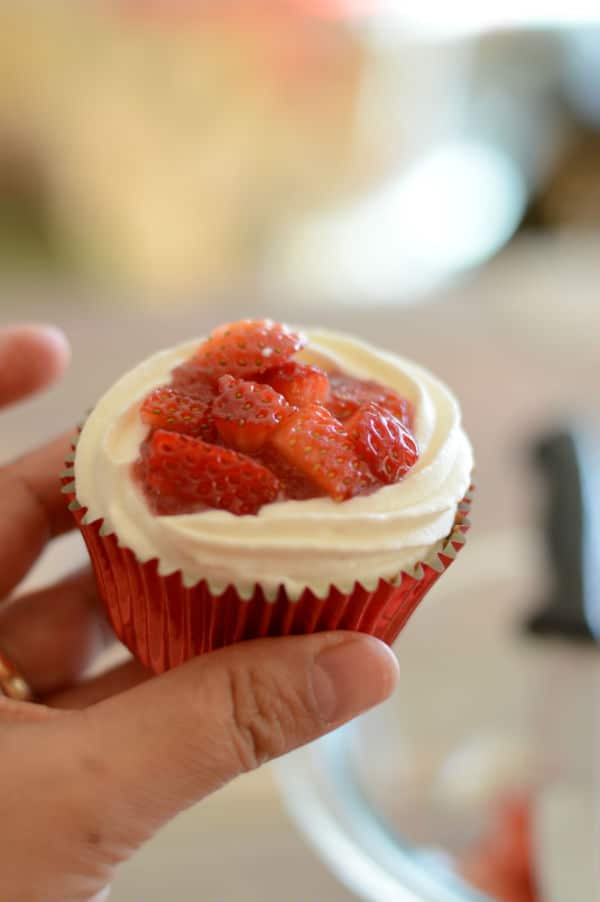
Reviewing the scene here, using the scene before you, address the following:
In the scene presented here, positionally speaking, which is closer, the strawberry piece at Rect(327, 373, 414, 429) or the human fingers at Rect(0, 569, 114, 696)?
the strawberry piece at Rect(327, 373, 414, 429)

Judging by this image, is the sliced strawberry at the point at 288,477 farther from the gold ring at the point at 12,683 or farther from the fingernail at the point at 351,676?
the gold ring at the point at 12,683

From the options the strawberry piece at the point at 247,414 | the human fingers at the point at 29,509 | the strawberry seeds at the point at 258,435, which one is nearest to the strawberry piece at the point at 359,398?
the strawberry seeds at the point at 258,435

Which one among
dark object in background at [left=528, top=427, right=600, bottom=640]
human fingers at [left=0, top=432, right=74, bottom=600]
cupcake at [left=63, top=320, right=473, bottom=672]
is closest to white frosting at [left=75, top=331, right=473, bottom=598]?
cupcake at [left=63, top=320, right=473, bottom=672]

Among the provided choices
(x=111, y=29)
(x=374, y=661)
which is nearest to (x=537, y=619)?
(x=374, y=661)

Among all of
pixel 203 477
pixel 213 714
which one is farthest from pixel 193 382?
pixel 213 714

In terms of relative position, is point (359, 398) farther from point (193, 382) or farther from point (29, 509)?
point (29, 509)

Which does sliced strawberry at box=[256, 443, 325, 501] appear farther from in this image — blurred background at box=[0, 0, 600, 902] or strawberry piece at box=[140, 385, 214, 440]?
blurred background at box=[0, 0, 600, 902]
